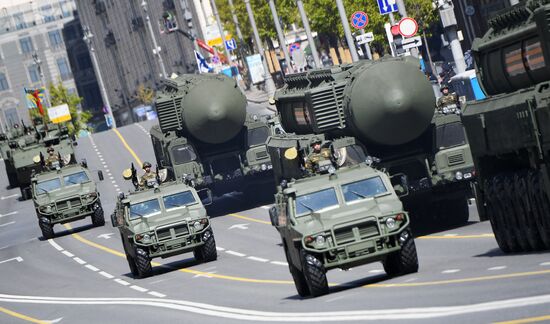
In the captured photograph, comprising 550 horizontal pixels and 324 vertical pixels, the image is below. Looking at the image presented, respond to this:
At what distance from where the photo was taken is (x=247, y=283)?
28.4 metres

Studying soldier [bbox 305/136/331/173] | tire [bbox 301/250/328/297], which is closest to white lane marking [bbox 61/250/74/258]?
soldier [bbox 305/136/331/173]

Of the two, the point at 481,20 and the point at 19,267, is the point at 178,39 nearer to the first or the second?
the point at 481,20

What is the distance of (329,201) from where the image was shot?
72.4ft

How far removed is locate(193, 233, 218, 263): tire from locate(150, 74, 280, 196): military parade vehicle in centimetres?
960

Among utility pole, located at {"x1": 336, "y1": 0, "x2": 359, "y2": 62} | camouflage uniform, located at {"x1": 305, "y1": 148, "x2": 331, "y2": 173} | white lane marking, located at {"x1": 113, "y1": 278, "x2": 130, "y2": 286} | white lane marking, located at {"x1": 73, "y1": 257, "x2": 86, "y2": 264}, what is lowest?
white lane marking, located at {"x1": 113, "y1": 278, "x2": 130, "y2": 286}

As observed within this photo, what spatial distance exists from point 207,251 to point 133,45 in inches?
5765

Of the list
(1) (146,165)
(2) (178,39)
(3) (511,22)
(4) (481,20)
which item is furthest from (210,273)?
(2) (178,39)

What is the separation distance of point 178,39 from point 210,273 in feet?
396

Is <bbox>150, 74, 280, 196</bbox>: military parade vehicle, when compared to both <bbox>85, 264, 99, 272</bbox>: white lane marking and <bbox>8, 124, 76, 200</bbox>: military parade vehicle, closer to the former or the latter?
<bbox>85, 264, 99, 272</bbox>: white lane marking

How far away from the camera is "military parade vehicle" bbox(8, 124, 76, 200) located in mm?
70938

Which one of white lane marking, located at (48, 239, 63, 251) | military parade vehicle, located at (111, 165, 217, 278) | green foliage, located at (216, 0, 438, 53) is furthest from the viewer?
green foliage, located at (216, 0, 438, 53)

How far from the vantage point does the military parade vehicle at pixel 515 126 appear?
65.8 ft

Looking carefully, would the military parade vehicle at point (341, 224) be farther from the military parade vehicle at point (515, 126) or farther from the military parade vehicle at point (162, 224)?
the military parade vehicle at point (162, 224)

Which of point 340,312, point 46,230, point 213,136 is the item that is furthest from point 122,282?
point 46,230
